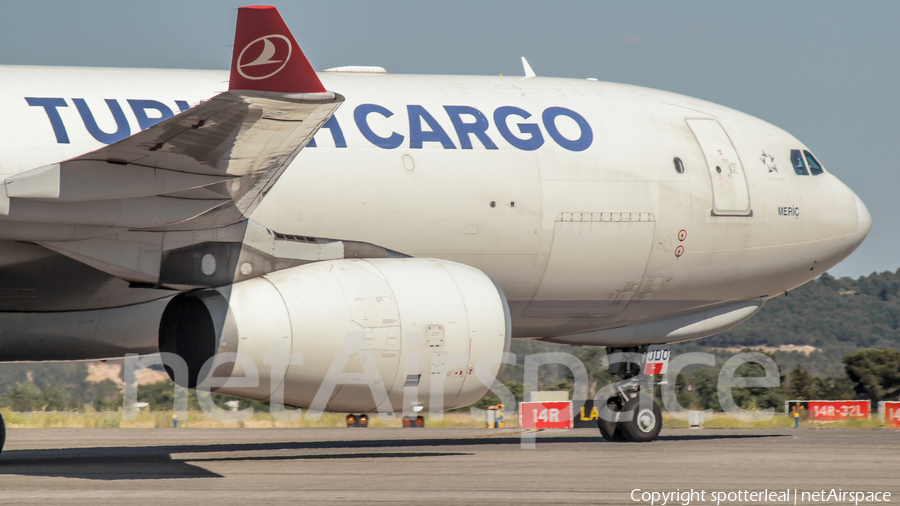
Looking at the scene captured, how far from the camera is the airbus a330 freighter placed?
891 centimetres

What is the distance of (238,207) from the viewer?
10.5m

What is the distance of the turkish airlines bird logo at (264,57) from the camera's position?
7.85 m

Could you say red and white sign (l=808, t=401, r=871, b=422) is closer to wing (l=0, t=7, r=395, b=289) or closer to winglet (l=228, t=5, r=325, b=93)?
wing (l=0, t=7, r=395, b=289)

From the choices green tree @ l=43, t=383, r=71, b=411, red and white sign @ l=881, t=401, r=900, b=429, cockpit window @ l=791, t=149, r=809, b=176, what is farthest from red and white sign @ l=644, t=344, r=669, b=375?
green tree @ l=43, t=383, r=71, b=411

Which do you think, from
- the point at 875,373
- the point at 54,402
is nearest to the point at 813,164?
the point at 875,373

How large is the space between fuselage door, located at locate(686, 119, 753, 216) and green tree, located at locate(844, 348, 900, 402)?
22.5m

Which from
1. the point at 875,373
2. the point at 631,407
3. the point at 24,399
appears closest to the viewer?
the point at 631,407

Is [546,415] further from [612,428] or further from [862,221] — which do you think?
[862,221]

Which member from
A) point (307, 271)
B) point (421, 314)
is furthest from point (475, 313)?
point (307, 271)

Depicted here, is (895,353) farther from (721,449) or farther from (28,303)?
(28,303)

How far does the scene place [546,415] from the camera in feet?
81.0

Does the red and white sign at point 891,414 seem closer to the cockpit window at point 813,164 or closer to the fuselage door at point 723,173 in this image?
the cockpit window at point 813,164

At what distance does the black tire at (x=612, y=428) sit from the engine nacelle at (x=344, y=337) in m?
4.63

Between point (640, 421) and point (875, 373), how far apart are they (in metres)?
24.3
